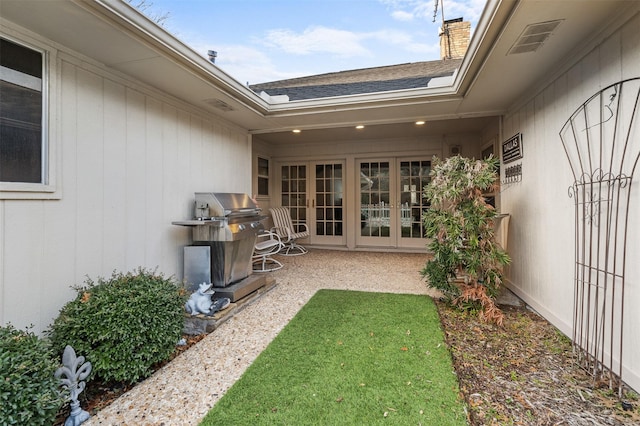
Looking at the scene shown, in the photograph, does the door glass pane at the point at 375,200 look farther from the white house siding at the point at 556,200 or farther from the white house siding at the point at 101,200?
the white house siding at the point at 101,200

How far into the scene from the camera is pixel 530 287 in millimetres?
3047

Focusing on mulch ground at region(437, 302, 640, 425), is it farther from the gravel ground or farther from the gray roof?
the gray roof

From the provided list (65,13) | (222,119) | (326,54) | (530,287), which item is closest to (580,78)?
(530,287)

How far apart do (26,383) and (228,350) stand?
116 cm

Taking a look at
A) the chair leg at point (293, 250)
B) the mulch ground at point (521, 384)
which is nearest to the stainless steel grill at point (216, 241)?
the mulch ground at point (521, 384)

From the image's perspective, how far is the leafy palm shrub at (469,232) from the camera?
2738 mm

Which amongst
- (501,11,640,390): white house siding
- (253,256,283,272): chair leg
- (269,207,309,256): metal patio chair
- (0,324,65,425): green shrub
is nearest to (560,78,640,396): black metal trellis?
(501,11,640,390): white house siding

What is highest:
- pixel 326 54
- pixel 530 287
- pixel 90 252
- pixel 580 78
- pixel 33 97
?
pixel 326 54

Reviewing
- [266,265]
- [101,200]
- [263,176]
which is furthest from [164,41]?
[263,176]

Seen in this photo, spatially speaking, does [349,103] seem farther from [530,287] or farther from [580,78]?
[530,287]

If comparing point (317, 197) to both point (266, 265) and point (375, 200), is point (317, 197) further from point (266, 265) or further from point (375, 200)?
point (266, 265)

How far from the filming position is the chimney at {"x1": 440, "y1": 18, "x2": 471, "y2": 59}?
6.52 m

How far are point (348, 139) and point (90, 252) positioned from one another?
524 centimetres

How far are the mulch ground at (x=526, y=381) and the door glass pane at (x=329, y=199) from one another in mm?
4387
